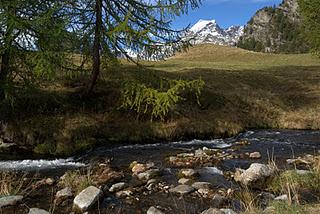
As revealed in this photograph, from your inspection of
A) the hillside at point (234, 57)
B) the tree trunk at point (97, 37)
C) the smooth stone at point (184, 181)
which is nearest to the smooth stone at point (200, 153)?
the smooth stone at point (184, 181)

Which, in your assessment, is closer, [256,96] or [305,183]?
[305,183]

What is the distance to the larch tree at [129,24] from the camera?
54.3 ft

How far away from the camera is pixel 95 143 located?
16750 millimetres

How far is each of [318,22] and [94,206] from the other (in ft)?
70.9

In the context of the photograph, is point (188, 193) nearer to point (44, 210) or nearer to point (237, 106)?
point (44, 210)

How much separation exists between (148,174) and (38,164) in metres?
4.22

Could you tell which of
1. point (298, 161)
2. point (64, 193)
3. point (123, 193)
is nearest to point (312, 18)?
point (298, 161)

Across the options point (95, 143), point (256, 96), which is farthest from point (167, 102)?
point (256, 96)

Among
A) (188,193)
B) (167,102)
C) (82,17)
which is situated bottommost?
(188,193)

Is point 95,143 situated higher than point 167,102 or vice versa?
point 167,102

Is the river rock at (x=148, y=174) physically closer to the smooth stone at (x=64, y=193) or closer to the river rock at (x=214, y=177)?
the river rock at (x=214, y=177)

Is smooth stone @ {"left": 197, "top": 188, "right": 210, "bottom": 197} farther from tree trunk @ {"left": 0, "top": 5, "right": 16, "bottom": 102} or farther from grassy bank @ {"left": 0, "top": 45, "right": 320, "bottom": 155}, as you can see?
tree trunk @ {"left": 0, "top": 5, "right": 16, "bottom": 102}

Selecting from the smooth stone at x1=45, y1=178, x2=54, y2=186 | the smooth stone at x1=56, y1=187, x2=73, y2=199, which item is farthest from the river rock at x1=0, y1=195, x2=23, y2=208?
the smooth stone at x1=45, y1=178, x2=54, y2=186

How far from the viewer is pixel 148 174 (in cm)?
1220
